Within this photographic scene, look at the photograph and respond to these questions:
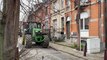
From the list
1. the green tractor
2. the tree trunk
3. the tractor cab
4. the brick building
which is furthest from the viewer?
the tractor cab

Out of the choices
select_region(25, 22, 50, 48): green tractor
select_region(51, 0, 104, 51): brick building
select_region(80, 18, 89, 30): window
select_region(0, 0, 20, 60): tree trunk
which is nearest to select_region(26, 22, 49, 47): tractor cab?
select_region(25, 22, 50, 48): green tractor

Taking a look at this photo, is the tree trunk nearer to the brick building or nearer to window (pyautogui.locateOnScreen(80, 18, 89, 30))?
the brick building

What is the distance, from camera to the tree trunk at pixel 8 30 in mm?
3008

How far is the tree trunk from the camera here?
3.01 metres

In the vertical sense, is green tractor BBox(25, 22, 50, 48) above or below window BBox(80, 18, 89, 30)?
below

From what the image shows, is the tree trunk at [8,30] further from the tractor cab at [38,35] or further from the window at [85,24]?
the window at [85,24]

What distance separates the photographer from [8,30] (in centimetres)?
303

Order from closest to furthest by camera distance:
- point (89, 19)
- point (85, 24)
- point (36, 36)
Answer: point (89, 19) → point (36, 36) → point (85, 24)

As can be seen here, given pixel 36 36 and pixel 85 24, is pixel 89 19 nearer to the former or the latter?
pixel 85 24

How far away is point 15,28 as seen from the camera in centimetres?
311

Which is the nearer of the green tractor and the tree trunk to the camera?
the tree trunk

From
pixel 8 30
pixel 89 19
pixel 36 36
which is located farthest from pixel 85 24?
pixel 8 30

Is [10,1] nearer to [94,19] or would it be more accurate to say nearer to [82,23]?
[94,19]

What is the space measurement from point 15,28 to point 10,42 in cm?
20
